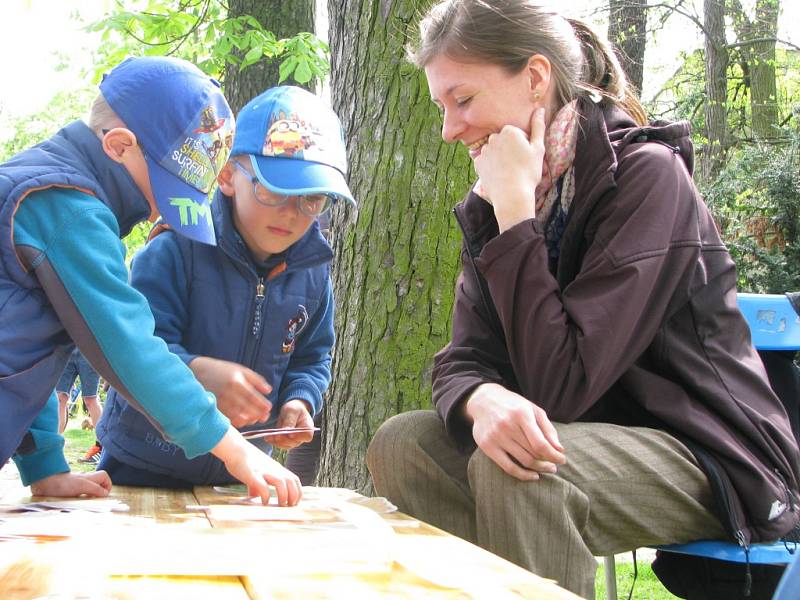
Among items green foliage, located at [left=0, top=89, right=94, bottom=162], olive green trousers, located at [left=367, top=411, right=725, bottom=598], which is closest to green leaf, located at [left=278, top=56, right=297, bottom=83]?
olive green trousers, located at [left=367, top=411, right=725, bottom=598]

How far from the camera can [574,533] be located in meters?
1.87

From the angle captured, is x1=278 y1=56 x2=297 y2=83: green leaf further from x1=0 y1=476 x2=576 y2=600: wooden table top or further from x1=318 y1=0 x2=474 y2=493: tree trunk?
x1=0 y1=476 x2=576 y2=600: wooden table top

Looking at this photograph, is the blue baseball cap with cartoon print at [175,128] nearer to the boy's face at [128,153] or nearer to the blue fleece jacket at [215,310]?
the boy's face at [128,153]

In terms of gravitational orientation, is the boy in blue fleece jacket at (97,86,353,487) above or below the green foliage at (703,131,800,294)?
above

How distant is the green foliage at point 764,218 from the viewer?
804 centimetres

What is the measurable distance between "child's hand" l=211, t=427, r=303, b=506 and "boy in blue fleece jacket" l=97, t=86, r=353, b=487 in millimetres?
507

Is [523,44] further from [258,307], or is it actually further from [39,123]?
[39,123]

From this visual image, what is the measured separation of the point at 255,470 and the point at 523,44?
127 cm

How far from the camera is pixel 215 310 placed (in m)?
2.65

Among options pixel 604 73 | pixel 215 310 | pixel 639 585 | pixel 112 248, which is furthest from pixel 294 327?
pixel 639 585

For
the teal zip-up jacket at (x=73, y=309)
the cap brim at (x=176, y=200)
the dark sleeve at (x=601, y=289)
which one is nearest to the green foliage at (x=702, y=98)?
the dark sleeve at (x=601, y=289)

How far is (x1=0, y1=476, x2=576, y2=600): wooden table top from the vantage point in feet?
4.02

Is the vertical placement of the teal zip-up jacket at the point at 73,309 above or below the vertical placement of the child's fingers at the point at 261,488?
above

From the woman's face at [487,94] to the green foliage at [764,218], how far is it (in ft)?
20.2
